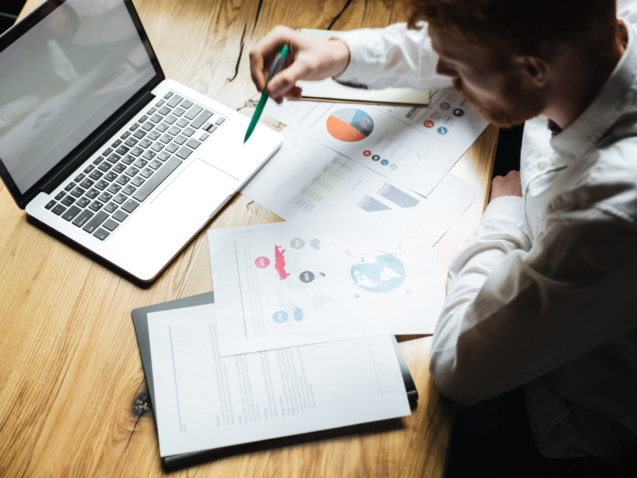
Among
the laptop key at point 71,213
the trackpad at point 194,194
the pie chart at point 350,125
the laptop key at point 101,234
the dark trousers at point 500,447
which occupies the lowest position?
the dark trousers at point 500,447

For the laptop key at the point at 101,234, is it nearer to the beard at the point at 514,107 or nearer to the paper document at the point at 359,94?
the paper document at the point at 359,94

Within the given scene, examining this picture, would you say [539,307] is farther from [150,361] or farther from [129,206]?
[129,206]

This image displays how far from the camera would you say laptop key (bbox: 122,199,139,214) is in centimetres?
78

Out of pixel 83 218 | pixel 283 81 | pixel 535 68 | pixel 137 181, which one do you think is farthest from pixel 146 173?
pixel 535 68

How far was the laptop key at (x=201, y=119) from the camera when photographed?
2.90ft

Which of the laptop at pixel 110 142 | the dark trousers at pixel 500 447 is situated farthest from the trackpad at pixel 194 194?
the dark trousers at pixel 500 447

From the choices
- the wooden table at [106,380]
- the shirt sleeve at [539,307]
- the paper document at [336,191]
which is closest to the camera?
the shirt sleeve at [539,307]

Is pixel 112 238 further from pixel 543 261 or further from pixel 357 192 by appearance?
pixel 543 261

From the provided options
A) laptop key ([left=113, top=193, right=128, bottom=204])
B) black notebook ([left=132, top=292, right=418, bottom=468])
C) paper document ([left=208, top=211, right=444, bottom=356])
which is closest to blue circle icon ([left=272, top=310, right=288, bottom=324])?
paper document ([left=208, top=211, right=444, bottom=356])

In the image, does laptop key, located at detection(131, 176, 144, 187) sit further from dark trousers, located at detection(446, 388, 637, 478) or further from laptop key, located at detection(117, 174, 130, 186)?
dark trousers, located at detection(446, 388, 637, 478)

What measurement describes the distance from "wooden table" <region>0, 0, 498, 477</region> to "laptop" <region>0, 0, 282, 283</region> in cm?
4

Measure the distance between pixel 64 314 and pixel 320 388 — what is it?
0.41 meters

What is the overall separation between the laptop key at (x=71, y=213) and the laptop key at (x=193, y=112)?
26cm

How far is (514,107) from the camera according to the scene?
68cm
